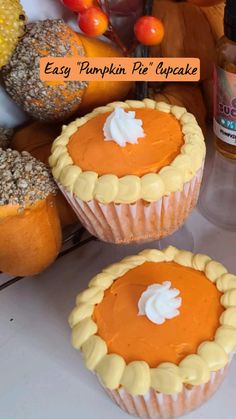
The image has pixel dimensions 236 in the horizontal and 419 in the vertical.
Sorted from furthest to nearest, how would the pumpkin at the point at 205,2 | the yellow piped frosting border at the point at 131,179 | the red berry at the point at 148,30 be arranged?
the pumpkin at the point at 205,2 → the red berry at the point at 148,30 → the yellow piped frosting border at the point at 131,179

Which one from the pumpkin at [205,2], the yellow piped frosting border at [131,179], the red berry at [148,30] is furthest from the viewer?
the pumpkin at [205,2]

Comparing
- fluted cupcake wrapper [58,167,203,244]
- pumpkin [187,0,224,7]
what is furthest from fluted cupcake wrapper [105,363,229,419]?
pumpkin [187,0,224,7]

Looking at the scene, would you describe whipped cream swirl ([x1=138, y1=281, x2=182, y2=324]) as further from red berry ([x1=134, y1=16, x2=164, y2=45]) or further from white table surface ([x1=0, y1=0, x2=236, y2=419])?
red berry ([x1=134, y1=16, x2=164, y2=45])

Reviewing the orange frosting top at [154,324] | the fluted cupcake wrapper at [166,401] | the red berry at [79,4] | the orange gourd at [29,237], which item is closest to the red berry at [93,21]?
the red berry at [79,4]

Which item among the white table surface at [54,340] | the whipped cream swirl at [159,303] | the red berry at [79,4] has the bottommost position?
the white table surface at [54,340]

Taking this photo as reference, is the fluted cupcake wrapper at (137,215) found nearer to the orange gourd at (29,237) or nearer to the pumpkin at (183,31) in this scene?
the orange gourd at (29,237)

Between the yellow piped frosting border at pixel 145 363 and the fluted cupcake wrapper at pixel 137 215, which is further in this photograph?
the fluted cupcake wrapper at pixel 137 215

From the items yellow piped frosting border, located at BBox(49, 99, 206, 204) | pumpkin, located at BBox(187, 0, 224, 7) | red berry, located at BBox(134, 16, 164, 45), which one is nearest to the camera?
yellow piped frosting border, located at BBox(49, 99, 206, 204)
